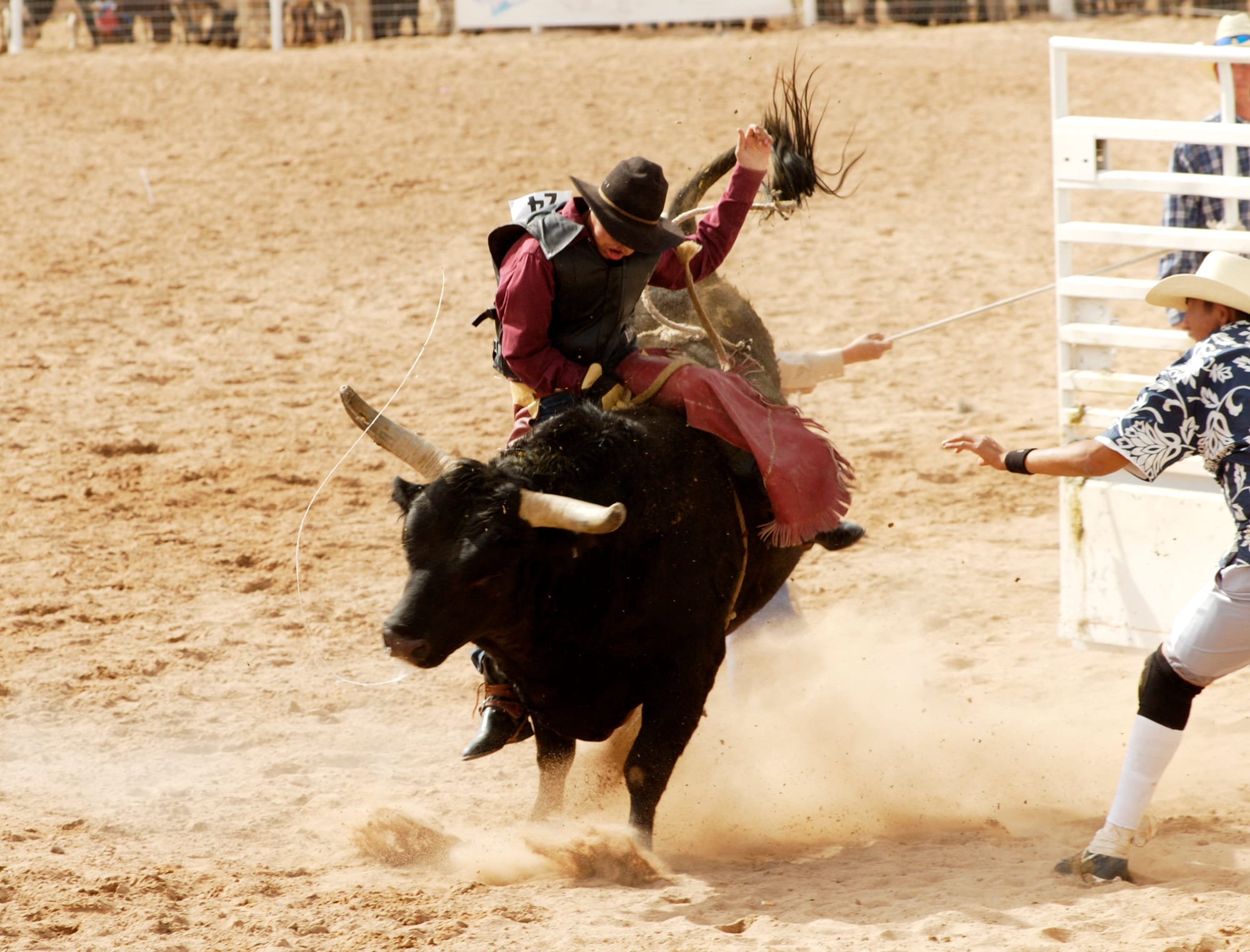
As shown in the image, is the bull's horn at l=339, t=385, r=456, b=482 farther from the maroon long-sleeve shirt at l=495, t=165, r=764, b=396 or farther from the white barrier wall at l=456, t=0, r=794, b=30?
the white barrier wall at l=456, t=0, r=794, b=30

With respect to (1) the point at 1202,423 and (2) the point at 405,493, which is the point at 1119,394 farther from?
(2) the point at 405,493

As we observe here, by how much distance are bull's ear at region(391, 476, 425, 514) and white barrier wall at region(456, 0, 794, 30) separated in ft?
46.8

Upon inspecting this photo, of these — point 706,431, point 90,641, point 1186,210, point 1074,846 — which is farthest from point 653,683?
point 1186,210

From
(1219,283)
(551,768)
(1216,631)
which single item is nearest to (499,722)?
(551,768)

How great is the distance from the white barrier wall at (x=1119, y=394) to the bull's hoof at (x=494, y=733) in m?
2.61

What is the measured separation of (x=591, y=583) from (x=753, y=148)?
1.55 meters

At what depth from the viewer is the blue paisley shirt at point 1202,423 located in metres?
3.88

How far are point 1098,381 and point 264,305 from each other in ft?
21.9

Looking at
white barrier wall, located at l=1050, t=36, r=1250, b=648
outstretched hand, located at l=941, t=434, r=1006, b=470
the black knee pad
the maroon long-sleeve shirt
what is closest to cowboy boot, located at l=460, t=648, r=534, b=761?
the maroon long-sleeve shirt

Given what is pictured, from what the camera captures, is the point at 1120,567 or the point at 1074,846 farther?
the point at 1120,567

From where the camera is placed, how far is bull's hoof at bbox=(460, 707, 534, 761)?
15.8ft

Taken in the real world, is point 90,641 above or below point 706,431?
below

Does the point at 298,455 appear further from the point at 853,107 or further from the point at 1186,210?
the point at 853,107

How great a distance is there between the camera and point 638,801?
4.54m
